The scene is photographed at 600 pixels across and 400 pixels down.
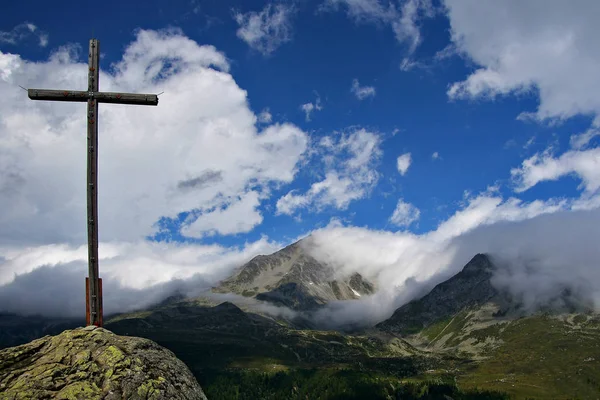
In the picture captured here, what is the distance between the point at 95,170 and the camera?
64.0ft

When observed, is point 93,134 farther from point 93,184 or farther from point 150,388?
point 150,388

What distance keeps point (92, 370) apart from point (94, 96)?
459 inches

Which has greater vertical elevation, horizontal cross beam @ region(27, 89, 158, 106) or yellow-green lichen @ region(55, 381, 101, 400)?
horizontal cross beam @ region(27, 89, 158, 106)

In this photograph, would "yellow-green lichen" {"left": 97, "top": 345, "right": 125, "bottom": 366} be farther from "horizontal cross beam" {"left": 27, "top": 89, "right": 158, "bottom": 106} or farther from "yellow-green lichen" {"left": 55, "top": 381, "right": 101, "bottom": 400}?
"horizontal cross beam" {"left": 27, "top": 89, "right": 158, "bottom": 106}

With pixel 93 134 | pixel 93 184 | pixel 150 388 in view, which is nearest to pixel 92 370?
pixel 150 388

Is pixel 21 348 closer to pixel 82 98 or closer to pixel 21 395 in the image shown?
pixel 21 395

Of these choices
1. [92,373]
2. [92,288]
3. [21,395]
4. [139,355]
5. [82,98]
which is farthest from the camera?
[82,98]

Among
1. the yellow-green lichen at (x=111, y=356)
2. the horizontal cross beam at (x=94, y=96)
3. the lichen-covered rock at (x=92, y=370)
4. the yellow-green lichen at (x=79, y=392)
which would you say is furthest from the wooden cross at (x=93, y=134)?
the yellow-green lichen at (x=79, y=392)

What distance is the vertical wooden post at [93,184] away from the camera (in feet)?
62.3

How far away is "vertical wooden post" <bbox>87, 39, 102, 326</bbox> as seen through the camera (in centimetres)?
1898

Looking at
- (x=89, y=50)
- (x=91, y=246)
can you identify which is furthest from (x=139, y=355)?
(x=89, y=50)

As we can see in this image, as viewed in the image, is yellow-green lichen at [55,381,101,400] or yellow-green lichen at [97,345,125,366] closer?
yellow-green lichen at [55,381,101,400]

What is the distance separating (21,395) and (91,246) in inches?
256

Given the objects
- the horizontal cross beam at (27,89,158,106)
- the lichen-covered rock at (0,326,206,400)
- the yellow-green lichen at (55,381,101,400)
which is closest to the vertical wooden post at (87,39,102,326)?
the horizontal cross beam at (27,89,158,106)
